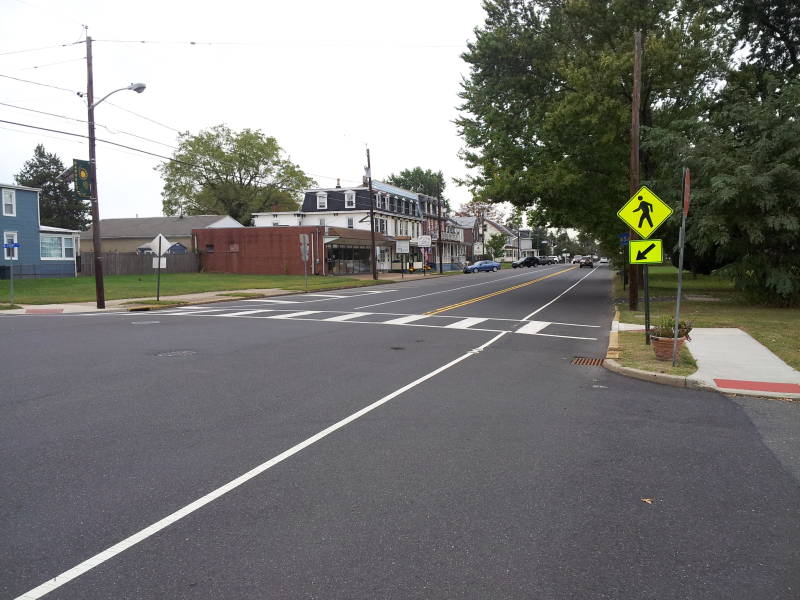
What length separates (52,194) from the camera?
303 feet

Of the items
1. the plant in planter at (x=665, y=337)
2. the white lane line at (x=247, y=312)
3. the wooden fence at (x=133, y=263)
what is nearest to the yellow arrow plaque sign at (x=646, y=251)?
the plant in planter at (x=665, y=337)

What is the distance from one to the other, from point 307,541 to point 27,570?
1.63 meters

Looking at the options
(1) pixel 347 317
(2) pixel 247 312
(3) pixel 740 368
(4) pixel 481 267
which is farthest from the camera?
(4) pixel 481 267

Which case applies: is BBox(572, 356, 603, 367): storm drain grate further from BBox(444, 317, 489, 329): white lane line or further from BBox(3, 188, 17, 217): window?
BBox(3, 188, 17, 217): window

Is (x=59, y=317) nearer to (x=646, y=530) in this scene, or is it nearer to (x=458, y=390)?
(x=458, y=390)

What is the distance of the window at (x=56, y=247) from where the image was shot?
44500 mm

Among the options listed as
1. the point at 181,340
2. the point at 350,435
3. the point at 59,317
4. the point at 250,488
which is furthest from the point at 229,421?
the point at 59,317

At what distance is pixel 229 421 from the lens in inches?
275

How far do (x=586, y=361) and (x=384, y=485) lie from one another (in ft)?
24.5

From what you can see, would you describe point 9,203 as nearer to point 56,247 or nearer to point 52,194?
point 56,247

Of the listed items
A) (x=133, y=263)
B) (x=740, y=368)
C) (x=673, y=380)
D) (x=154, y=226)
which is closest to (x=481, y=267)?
A: (x=154, y=226)

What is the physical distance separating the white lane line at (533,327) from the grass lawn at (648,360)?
3057mm

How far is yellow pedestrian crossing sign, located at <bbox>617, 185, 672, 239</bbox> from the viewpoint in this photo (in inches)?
473

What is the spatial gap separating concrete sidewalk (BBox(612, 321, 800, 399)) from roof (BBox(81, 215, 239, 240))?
55386 millimetres
